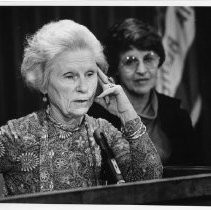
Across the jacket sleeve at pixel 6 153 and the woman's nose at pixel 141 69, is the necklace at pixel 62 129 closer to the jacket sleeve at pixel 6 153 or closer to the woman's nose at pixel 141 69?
the jacket sleeve at pixel 6 153

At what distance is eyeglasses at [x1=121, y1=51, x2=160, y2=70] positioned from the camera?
10.9ft

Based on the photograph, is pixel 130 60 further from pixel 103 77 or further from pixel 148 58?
pixel 103 77

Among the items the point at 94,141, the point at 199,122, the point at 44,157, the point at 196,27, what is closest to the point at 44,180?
the point at 44,157

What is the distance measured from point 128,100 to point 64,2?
83cm

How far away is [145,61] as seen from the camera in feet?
10.9

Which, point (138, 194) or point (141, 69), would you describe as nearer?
point (138, 194)

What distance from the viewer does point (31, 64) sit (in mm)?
3168

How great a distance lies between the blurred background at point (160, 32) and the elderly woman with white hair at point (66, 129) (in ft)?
0.29

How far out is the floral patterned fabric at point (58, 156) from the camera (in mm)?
3064

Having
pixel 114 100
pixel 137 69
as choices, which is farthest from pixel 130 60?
pixel 114 100

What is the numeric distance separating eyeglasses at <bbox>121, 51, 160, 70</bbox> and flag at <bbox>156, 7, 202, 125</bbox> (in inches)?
2.6

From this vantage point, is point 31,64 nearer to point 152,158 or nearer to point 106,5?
point 106,5

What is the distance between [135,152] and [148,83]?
536 millimetres

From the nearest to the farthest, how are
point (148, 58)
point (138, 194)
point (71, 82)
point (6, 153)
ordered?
point (138, 194)
point (6, 153)
point (71, 82)
point (148, 58)
